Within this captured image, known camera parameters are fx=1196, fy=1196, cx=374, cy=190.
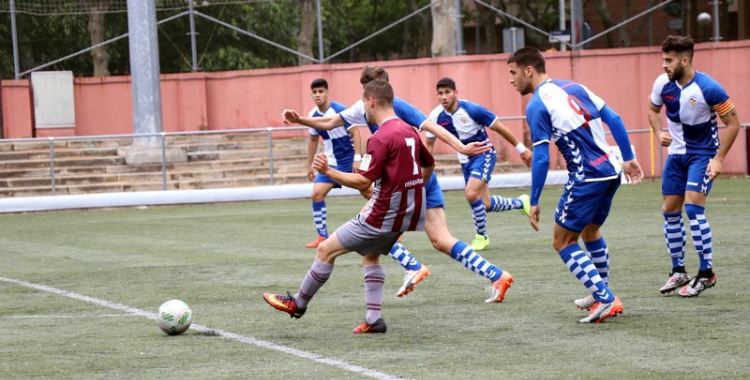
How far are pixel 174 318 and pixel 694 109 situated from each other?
4.49 m

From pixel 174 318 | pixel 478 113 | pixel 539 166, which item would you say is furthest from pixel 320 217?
pixel 539 166

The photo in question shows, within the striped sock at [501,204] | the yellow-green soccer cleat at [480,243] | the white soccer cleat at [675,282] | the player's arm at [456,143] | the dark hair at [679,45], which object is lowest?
the yellow-green soccer cleat at [480,243]

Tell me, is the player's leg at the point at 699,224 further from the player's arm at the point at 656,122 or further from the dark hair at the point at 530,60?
the dark hair at the point at 530,60

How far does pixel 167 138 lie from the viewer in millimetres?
28641

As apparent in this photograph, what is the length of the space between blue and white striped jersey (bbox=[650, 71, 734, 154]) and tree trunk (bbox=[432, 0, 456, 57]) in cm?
2021

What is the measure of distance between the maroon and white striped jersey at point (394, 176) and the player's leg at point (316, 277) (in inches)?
11.6

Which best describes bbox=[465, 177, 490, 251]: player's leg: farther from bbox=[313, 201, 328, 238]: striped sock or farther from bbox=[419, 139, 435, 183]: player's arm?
bbox=[419, 139, 435, 183]: player's arm

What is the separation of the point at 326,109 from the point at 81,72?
20307 mm

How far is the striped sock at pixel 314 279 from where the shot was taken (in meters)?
8.53

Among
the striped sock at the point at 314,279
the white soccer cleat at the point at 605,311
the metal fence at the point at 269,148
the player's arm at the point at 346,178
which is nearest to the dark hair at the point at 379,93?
the player's arm at the point at 346,178

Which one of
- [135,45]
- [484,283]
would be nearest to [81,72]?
[135,45]

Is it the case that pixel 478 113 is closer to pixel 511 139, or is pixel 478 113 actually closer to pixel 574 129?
pixel 511 139

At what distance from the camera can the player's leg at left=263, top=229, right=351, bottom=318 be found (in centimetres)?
845

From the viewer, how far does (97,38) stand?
3359cm
